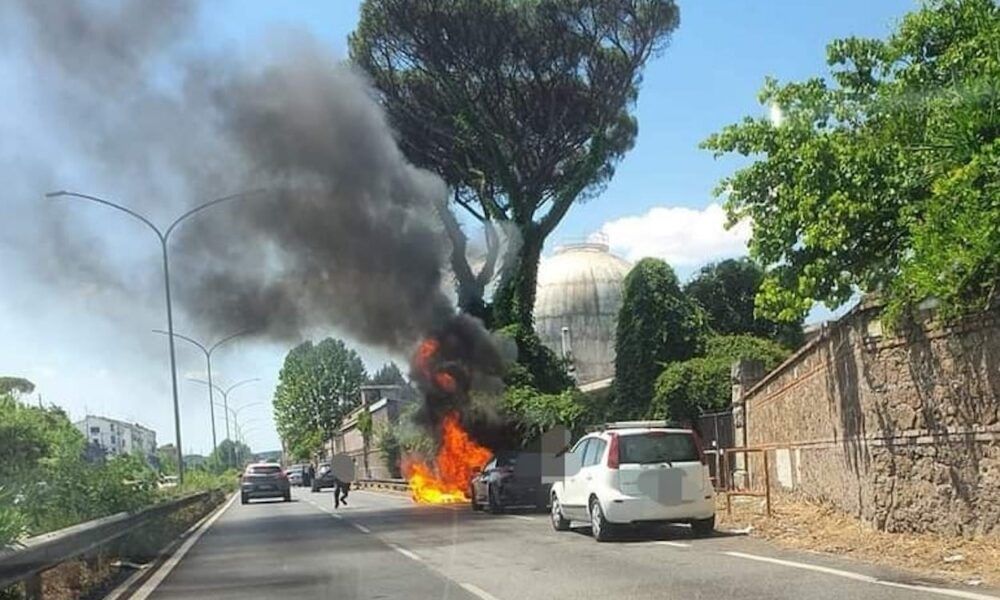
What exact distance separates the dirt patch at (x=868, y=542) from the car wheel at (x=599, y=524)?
1990mm

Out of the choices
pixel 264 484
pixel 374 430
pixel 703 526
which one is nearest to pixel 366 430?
pixel 374 430

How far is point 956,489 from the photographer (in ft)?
38.5

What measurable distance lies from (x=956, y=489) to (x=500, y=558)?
5118 mm

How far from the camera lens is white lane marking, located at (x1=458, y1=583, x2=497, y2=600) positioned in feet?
31.7

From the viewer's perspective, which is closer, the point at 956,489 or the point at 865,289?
the point at 956,489

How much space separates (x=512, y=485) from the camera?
23844 mm

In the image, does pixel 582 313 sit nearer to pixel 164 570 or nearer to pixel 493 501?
pixel 493 501

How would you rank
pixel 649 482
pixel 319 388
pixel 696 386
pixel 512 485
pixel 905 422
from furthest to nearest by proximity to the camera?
pixel 319 388 < pixel 696 386 < pixel 512 485 < pixel 649 482 < pixel 905 422

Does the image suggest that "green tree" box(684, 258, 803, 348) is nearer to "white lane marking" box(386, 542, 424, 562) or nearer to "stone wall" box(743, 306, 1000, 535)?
"stone wall" box(743, 306, 1000, 535)

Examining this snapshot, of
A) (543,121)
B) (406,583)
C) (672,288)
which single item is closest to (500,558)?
(406,583)

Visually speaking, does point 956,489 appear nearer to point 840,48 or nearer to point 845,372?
point 845,372

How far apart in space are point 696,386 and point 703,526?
10.9 metres

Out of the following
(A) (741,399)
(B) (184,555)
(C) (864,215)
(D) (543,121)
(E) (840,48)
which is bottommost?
(B) (184,555)

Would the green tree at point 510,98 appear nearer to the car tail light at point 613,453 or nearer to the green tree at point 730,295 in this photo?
the green tree at point 730,295
